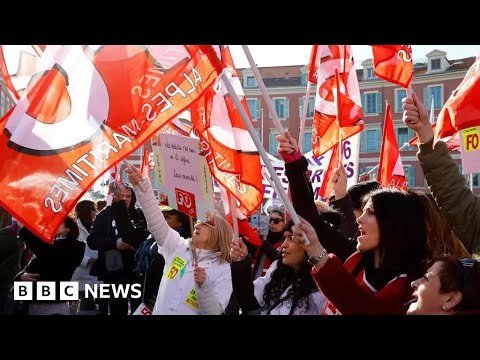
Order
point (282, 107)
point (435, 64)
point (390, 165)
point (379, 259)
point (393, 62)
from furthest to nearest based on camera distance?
1. point (282, 107)
2. point (435, 64)
3. point (390, 165)
4. point (393, 62)
5. point (379, 259)

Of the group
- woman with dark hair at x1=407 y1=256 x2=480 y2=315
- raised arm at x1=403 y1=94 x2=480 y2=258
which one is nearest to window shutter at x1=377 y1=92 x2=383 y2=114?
raised arm at x1=403 y1=94 x2=480 y2=258

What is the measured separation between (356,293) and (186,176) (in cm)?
165

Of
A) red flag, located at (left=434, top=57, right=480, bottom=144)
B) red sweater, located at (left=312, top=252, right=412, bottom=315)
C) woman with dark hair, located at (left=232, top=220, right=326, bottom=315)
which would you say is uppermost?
red flag, located at (left=434, top=57, right=480, bottom=144)

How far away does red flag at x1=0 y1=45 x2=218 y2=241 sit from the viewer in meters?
3.48

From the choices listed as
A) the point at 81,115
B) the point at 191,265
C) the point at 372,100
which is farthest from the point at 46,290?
the point at 372,100

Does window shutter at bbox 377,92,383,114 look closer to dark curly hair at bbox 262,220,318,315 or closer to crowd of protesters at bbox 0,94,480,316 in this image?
crowd of protesters at bbox 0,94,480,316

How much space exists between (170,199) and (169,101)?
0.68 metres

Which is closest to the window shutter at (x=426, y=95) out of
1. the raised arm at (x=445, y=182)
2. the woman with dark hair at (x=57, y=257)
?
the woman with dark hair at (x=57, y=257)

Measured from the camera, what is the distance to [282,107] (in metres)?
40.2

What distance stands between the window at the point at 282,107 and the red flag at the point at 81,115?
1381 inches

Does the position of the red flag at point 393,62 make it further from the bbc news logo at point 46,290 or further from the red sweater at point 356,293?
the bbc news logo at point 46,290

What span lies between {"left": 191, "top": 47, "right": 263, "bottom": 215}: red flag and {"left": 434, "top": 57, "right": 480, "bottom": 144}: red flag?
1662 millimetres

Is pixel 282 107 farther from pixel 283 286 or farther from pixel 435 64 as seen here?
pixel 283 286
